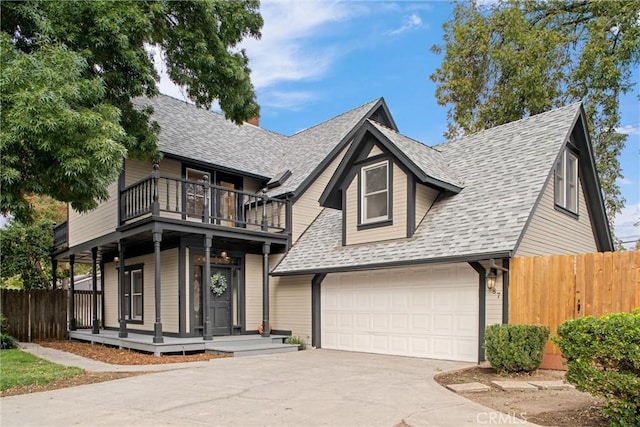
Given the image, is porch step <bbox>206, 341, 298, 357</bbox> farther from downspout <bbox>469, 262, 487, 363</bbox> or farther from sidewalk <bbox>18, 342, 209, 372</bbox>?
downspout <bbox>469, 262, 487, 363</bbox>

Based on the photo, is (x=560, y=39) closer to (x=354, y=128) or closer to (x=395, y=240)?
(x=354, y=128)

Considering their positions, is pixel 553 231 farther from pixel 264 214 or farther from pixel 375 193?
pixel 264 214

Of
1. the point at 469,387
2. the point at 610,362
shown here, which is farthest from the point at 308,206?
the point at 610,362

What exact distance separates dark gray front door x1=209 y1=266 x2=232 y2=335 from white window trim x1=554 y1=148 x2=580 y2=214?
932 cm

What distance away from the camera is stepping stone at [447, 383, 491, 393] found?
6.73m

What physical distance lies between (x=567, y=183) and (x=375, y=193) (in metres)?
4.83

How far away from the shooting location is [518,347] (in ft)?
25.5

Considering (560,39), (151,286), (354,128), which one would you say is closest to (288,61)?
(354,128)

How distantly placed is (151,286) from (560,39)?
57.8ft

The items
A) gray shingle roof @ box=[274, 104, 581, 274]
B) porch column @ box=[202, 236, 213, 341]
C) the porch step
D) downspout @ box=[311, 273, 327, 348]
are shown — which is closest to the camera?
gray shingle roof @ box=[274, 104, 581, 274]

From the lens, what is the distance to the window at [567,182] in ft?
37.9

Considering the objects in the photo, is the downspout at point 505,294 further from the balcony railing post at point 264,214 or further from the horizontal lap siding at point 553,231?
the balcony railing post at point 264,214

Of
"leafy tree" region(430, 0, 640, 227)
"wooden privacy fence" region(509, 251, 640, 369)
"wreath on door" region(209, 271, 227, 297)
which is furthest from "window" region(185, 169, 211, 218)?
"leafy tree" region(430, 0, 640, 227)

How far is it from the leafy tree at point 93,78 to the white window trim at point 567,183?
8368mm
